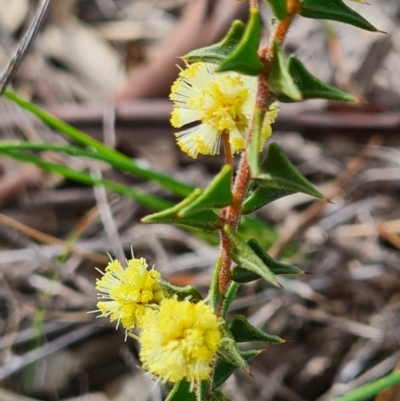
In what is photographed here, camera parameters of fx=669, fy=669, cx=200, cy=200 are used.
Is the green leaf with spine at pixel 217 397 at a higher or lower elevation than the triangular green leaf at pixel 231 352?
lower

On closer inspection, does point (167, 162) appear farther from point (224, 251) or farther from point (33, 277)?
point (224, 251)

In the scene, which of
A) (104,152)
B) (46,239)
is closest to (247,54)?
(104,152)

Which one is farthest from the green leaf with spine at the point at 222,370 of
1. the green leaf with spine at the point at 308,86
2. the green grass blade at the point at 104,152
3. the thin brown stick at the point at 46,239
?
the thin brown stick at the point at 46,239

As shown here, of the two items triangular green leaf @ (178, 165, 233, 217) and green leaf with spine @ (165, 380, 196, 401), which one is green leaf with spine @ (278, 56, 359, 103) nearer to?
triangular green leaf @ (178, 165, 233, 217)

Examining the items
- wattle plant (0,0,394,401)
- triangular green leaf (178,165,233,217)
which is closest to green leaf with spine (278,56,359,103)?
wattle plant (0,0,394,401)

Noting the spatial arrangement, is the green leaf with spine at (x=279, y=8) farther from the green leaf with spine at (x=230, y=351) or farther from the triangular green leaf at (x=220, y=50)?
the green leaf with spine at (x=230, y=351)

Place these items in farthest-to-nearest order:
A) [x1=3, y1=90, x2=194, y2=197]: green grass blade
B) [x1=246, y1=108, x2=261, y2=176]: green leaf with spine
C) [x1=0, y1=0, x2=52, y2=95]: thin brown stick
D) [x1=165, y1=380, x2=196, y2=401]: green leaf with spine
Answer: [x1=3, y1=90, x2=194, y2=197]: green grass blade < [x1=0, y1=0, x2=52, y2=95]: thin brown stick < [x1=165, y1=380, x2=196, y2=401]: green leaf with spine < [x1=246, y1=108, x2=261, y2=176]: green leaf with spine

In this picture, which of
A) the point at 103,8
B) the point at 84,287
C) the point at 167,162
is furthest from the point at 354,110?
the point at 103,8
